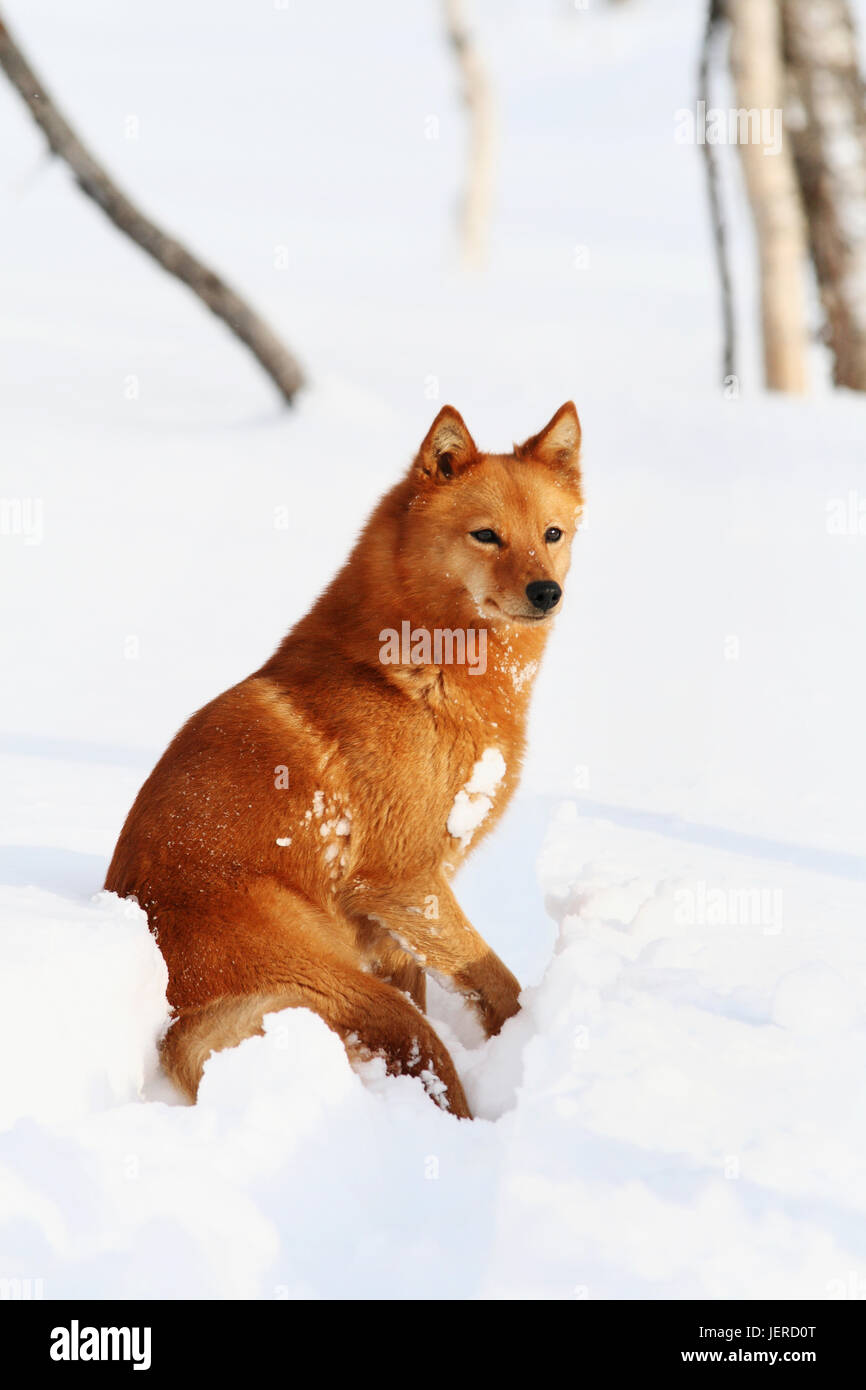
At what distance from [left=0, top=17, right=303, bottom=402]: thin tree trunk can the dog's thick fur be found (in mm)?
6400

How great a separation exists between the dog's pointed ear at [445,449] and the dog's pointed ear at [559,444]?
22cm

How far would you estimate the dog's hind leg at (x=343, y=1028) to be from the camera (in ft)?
9.93

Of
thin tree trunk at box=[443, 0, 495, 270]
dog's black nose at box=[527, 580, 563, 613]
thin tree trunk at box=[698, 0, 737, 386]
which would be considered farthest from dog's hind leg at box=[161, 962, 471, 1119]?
thin tree trunk at box=[443, 0, 495, 270]

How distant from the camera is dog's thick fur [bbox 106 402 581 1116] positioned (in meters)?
3.11

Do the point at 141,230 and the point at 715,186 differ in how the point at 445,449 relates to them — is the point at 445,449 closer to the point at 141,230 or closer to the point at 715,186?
the point at 141,230

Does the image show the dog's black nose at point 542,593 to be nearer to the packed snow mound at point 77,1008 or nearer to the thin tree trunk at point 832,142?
the packed snow mound at point 77,1008

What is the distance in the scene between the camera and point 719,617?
26.5 feet

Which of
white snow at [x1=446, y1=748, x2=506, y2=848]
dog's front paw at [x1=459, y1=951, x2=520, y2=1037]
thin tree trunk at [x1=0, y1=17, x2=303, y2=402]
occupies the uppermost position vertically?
thin tree trunk at [x1=0, y1=17, x2=303, y2=402]

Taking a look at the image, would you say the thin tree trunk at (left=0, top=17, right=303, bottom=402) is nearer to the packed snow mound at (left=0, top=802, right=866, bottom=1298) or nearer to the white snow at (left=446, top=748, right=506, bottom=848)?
the white snow at (left=446, top=748, right=506, bottom=848)

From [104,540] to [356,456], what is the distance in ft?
6.51

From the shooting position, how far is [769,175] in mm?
10328

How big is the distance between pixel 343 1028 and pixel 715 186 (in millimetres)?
9377

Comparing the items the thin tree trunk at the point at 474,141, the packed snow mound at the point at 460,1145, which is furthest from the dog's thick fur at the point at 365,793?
the thin tree trunk at the point at 474,141

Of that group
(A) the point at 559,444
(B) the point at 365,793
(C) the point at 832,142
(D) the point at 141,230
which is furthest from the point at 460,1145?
(C) the point at 832,142
